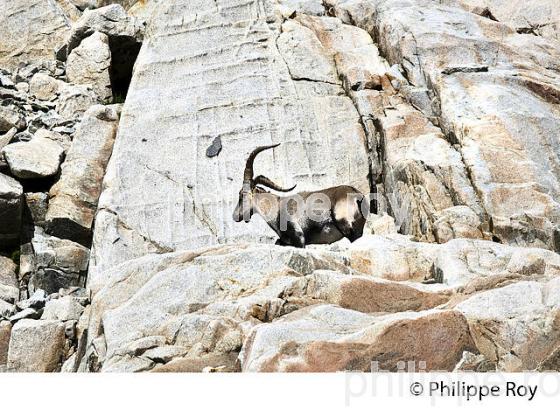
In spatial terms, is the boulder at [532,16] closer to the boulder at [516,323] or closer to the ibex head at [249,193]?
the ibex head at [249,193]

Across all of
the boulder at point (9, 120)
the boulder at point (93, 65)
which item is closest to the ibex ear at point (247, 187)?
the boulder at point (9, 120)

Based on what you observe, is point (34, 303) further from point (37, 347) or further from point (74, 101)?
point (74, 101)

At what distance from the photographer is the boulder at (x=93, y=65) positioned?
25641 mm

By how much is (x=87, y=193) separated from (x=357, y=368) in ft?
38.4

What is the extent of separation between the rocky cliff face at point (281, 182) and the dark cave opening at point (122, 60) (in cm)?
5

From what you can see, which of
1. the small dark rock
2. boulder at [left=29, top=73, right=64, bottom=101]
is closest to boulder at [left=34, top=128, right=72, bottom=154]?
boulder at [left=29, top=73, right=64, bottom=101]

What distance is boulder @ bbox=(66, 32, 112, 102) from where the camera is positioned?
25.6 metres

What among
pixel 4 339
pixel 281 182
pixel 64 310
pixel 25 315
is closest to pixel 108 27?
pixel 281 182

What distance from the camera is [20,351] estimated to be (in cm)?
1497

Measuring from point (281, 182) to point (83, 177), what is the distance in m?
4.57

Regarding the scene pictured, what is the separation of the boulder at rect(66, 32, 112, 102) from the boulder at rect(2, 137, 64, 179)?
13.8ft

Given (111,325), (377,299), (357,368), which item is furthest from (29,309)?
(357,368)

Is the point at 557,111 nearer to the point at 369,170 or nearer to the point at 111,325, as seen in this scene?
the point at 369,170

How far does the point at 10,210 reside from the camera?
19.8 meters
